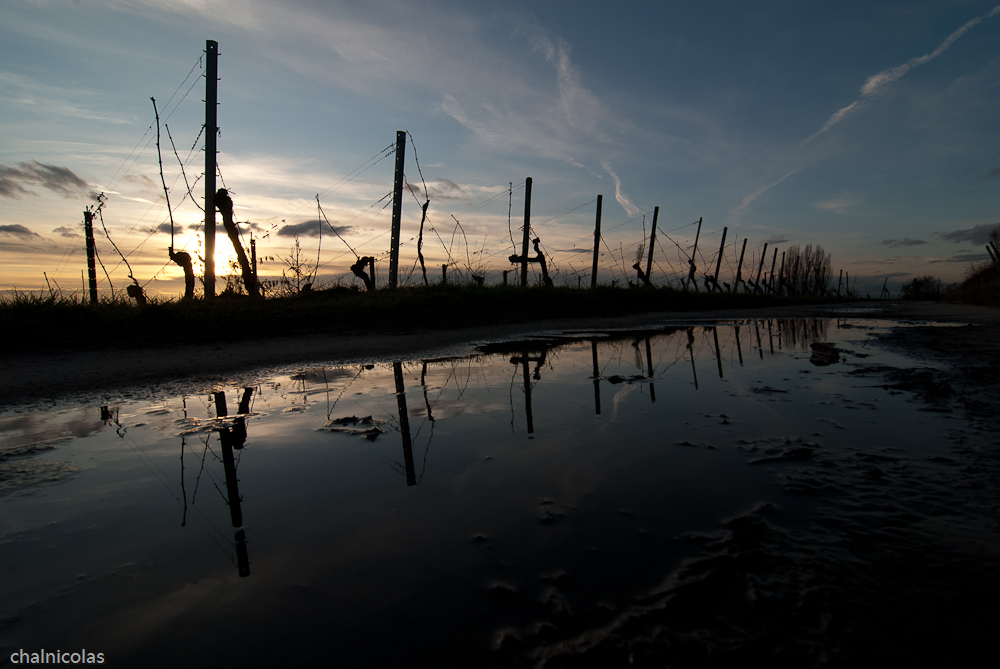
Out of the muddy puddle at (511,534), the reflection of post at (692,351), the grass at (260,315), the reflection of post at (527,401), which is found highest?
the grass at (260,315)

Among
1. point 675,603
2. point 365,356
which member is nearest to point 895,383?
point 675,603

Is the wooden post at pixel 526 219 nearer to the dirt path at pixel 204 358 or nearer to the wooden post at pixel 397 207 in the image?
the wooden post at pixel 397 207

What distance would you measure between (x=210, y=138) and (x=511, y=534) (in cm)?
1210

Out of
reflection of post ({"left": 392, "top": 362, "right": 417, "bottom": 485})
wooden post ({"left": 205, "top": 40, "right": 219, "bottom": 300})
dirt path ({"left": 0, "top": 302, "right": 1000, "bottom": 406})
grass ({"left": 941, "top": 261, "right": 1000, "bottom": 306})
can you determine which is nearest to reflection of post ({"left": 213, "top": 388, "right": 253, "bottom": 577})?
reflection of post ({"left": 392, "top": 362, "right": 417, "bottom": 485})

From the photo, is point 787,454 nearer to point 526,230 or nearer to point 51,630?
point 51,630

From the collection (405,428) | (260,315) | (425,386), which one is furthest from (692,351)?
(260,315)

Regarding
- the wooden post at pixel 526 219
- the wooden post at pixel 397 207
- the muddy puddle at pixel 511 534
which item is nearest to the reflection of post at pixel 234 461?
the muddy puddle at pixel 511 534

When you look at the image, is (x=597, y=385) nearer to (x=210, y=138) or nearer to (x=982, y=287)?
(x=210, y=138)

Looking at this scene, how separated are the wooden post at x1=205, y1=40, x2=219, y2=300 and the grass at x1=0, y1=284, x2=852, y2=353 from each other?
1.52 metres

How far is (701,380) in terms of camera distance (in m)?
4.89

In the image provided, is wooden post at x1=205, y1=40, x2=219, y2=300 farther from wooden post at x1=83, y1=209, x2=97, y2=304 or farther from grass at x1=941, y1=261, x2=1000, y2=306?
grass at x1=941, y1=261, x2=1000, y2=306

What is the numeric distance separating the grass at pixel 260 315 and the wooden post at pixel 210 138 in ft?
4.98

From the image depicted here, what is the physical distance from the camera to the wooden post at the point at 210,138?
1037 cm

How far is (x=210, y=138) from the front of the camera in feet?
34.2
